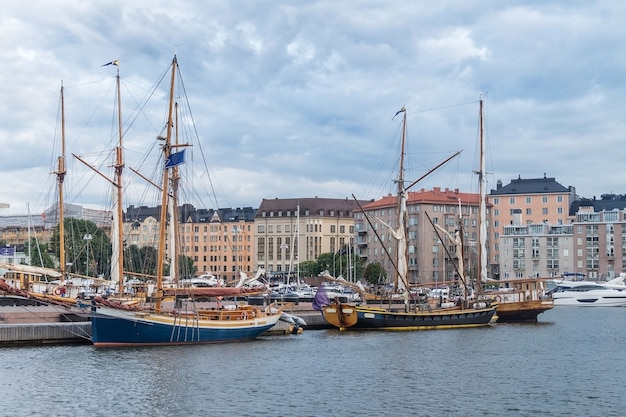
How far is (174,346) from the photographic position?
62875 millimetres

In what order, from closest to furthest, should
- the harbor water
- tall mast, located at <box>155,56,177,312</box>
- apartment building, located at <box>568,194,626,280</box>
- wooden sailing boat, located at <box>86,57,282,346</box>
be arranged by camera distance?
the harbor water, wooden sailing boat, located at <box>86,57,282,346</box>, tall mast, located at <box>155,56,177,312</box>, apartment building, located at <box>568,194,626,280</box>

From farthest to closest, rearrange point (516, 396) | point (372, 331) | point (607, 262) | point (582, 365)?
point (607, 262), point (372, 331), point (582, 365), point (516, 396)

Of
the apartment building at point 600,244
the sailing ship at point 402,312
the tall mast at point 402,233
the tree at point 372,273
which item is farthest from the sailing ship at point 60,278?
the apartment building at point 600,244

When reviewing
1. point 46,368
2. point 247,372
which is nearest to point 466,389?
point 247,372

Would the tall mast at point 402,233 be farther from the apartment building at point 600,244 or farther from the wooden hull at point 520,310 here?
the apartment building at point 600,244

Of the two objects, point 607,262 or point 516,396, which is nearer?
point 516,396

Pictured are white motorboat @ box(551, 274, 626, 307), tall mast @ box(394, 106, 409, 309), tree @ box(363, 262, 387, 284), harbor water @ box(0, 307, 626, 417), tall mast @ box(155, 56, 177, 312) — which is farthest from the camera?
tree @ box(363, 262, 387, 284)

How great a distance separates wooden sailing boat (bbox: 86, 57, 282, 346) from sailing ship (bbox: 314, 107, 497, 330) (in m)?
12.3

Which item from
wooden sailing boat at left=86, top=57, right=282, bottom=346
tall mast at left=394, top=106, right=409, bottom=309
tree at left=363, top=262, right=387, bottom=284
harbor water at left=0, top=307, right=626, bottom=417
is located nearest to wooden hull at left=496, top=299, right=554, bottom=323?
tall mast at left=394, top=106, right=409, bottom=309

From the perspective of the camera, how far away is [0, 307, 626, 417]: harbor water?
40.8 meters

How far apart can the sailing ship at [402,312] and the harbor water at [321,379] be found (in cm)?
840

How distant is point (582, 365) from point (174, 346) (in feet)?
91.3

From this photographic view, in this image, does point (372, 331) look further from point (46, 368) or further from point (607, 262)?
point (607, 262)

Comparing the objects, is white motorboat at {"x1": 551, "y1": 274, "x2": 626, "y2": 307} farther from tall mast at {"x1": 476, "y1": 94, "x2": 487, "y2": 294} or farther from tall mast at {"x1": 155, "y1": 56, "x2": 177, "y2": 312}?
tall mast at {"x1": 155, "y1": 56, "x2": 177, "y2": 312}
